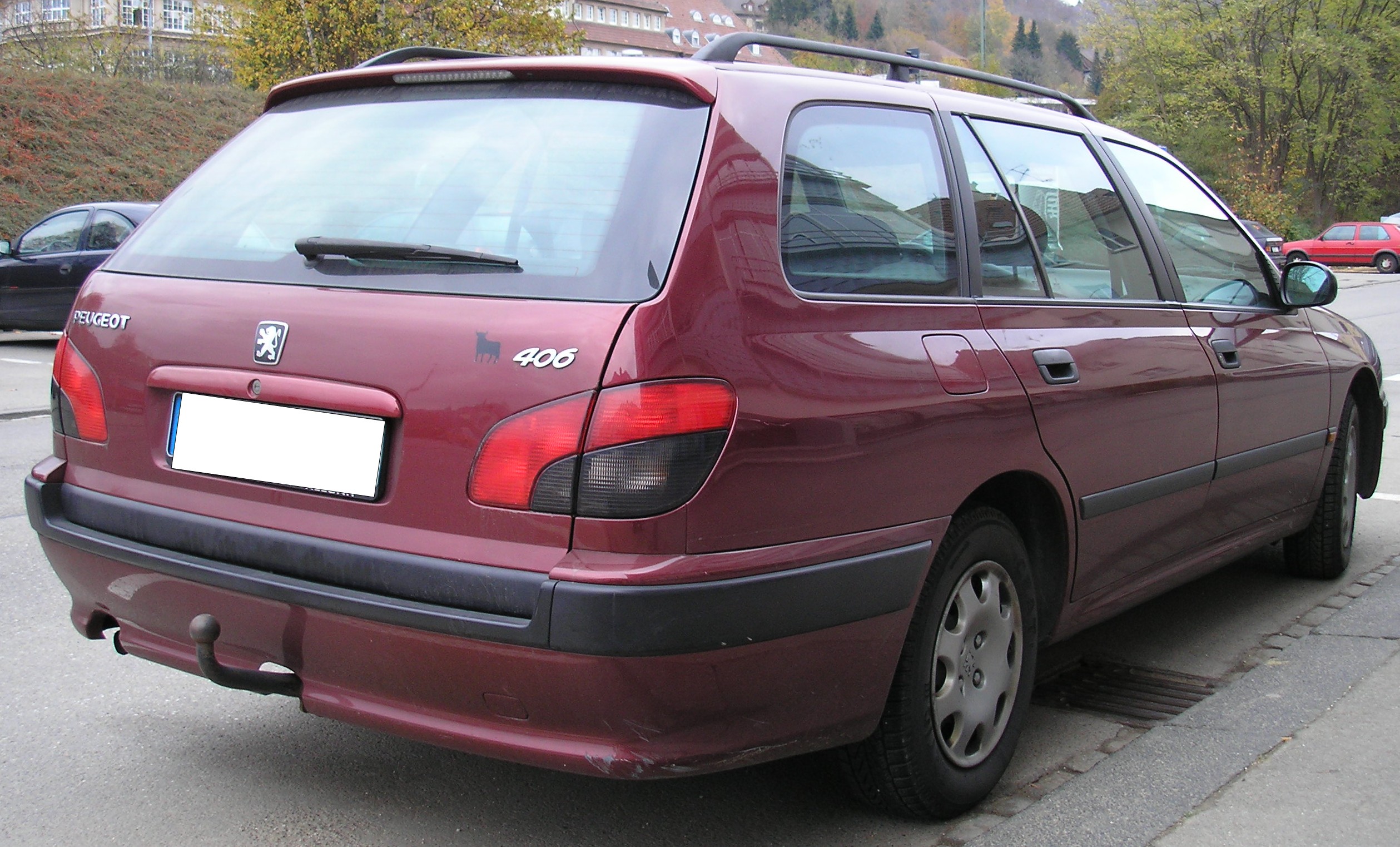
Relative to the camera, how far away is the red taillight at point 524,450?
2305mm

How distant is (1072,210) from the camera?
3.69m

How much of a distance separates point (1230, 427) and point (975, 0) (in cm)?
12223

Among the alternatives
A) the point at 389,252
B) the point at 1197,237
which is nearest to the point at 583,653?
the point at 389,252

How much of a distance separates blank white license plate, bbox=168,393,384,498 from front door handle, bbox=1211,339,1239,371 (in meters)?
2.64

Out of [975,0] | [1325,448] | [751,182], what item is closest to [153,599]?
[751,182]

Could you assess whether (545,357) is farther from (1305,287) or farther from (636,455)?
(1305,287)

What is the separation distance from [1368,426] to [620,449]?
14.0 feet

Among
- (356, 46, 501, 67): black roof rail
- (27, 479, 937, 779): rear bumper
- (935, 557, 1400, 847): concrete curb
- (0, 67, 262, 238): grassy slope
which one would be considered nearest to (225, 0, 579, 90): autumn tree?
(0, 67, 262, 238): grassy slope

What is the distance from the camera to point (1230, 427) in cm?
408

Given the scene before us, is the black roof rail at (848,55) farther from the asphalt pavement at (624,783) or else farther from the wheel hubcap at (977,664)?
the asphalt pavement at (624,783)

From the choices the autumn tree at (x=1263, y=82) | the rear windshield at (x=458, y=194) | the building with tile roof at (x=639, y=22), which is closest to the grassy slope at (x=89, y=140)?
the rear windshield at (x=458, y=194)

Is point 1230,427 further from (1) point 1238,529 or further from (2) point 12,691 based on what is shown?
(2) point 12,691

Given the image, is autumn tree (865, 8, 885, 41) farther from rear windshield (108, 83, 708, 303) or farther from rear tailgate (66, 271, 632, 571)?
rear tailgate (66, 271, 632, 571)

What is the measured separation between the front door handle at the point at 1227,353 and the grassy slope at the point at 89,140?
22.4 m
